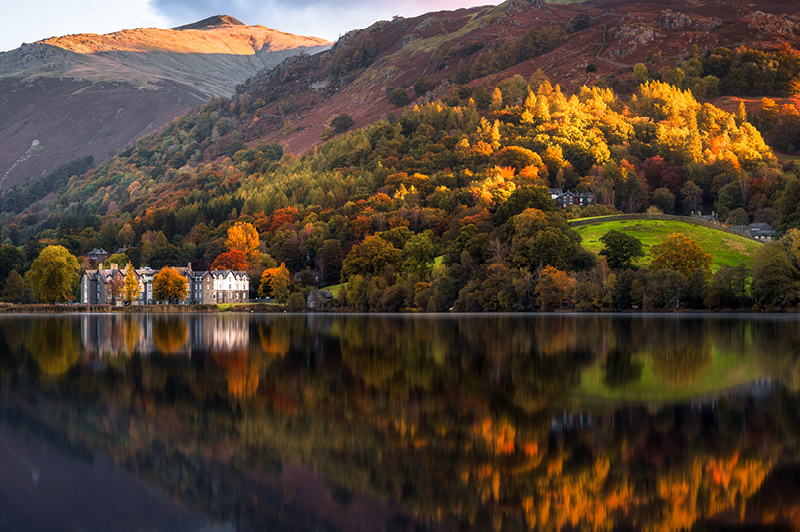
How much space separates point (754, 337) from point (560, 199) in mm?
105223

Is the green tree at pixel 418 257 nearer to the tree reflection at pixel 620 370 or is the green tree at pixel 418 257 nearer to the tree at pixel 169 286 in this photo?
the tree at pixel 169 286

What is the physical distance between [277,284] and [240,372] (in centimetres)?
8635

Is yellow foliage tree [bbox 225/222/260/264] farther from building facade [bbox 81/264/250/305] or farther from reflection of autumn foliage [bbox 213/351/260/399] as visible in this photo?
reflection of autumn foliage [bbox 213/351/260/399]

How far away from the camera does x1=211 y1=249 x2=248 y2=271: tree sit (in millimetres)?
128375

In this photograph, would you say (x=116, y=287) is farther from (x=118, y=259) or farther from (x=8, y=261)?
(x=118, y=259)

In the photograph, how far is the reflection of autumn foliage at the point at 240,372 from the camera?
59.5ft

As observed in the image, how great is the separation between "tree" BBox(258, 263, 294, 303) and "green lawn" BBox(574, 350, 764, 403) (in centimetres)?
8702

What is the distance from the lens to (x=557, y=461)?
1118cm

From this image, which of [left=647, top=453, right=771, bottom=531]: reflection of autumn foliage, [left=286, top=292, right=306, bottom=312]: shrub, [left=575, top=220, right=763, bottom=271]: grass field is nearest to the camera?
[left=647, top=453, right=771, bottom=531]: reflection of autumn foliage

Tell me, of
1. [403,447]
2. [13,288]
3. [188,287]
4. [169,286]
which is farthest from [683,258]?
[13,288]

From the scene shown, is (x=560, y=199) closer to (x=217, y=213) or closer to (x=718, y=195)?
(x=718, y=195)

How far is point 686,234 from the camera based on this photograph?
300 feet

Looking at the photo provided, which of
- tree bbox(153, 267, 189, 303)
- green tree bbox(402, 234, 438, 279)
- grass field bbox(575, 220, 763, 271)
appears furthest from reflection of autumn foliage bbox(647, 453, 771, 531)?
tree bbox(153, 267, 189, 303)

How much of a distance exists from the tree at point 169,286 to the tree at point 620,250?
64.9 meters
